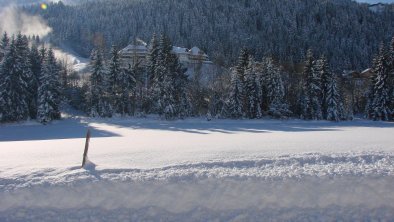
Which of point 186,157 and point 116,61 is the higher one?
point 116,61

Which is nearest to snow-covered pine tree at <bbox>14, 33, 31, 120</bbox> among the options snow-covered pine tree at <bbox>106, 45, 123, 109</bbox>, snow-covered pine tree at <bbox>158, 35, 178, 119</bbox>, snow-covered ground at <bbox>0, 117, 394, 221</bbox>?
snow-covered pine tree at <bbox>106, 45, 123, 109</bbox>

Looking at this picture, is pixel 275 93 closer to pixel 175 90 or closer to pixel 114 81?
pixel 175 90

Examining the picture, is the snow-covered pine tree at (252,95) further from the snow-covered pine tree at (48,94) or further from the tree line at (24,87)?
the tree line at (24,87)

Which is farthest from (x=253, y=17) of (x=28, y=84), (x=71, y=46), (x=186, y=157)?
(x=186, y=157)

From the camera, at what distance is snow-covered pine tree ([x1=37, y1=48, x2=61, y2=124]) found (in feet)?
155

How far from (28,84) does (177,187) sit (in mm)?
47576

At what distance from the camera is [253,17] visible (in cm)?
18100

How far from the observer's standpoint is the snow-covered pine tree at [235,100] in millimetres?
51625

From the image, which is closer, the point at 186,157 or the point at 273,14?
the point at 186,157

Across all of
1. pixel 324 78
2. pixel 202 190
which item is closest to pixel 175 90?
pixel 324 78

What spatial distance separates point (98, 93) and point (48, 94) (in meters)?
6.97

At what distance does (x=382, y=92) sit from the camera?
5169cm

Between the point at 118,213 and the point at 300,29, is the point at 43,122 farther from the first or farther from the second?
the point at 300,29

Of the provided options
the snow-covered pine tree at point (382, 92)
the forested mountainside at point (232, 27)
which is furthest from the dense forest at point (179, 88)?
the forested mountainside at point (232, 27)
